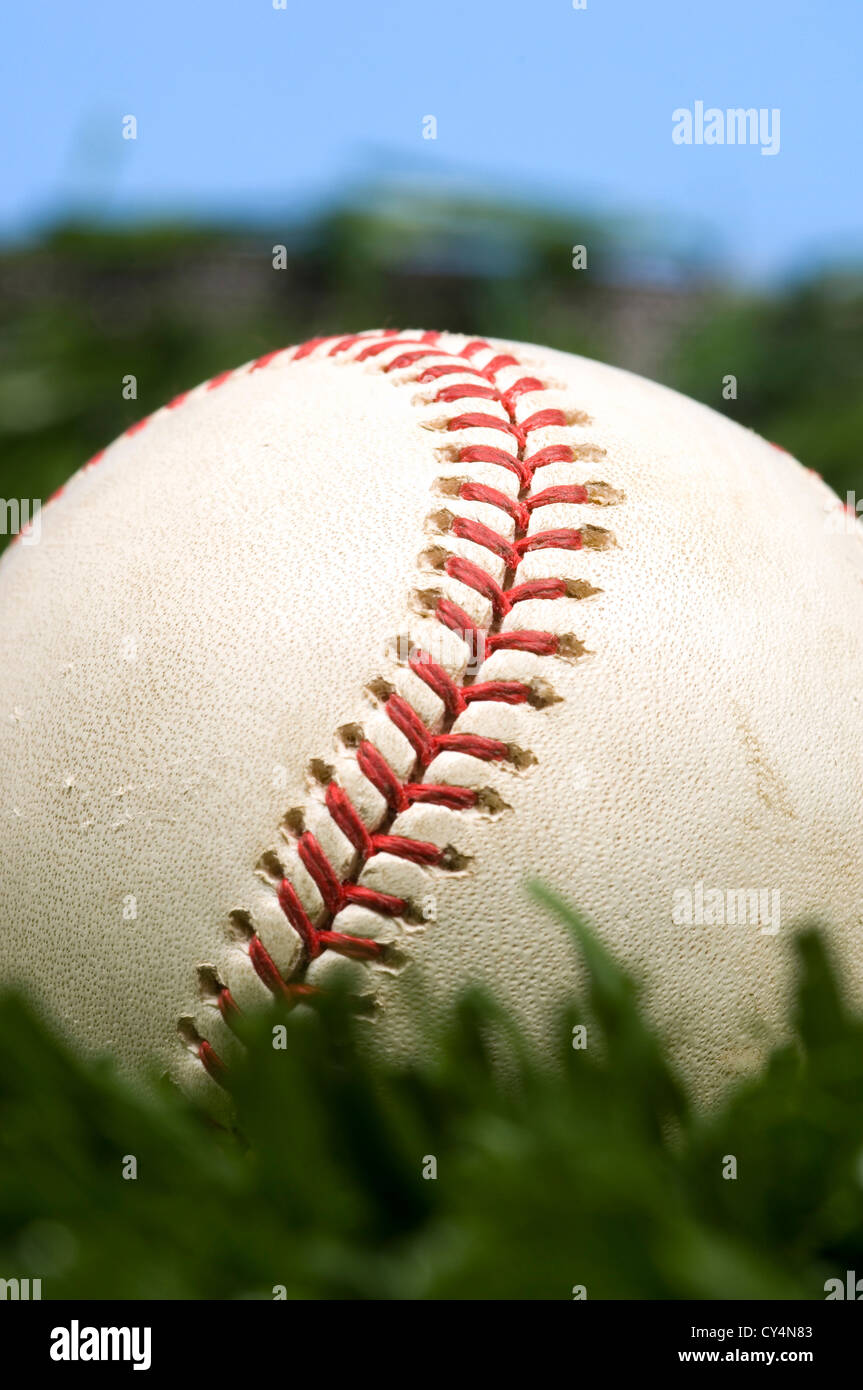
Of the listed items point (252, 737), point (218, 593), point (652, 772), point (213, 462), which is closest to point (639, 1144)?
point (652, 772)

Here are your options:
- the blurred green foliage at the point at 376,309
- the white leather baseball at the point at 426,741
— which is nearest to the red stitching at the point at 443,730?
the white leather baseball at the point at 426,741

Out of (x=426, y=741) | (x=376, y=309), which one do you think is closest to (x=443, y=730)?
(x=426, y=741)

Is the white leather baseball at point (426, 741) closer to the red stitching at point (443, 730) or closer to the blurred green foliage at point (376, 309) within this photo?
the red stitching at point (443, 730)

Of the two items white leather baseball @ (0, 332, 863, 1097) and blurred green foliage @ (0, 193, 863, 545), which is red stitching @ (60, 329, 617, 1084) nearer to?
white leather baseball @ (0, 332, 863, 1097)

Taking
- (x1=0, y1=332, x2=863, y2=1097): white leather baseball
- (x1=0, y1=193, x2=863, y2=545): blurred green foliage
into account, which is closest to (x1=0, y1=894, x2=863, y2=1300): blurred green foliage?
(x1=0, y1=332, x2=863, y2=1097): white leather baseball

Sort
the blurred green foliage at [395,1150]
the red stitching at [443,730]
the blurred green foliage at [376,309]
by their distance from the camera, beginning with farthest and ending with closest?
1. the blurred green foliage at [376,309]
2. the red stitching at [443,730]
3. the blurred green foliage at [395,1150]
